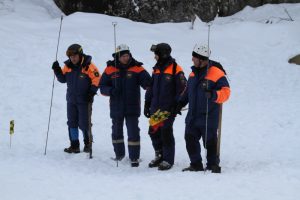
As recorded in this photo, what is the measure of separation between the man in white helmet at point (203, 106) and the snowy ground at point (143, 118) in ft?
1.35

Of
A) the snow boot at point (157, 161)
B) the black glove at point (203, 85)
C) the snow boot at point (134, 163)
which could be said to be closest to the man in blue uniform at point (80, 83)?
the snow boot at point (134, 163)

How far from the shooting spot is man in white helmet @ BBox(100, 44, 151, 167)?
8.53 m

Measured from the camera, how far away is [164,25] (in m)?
22.1

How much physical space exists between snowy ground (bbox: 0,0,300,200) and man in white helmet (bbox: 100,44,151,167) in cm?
61

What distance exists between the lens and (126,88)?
8.59 meters

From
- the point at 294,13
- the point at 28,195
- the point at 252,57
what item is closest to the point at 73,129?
the point at 28,195

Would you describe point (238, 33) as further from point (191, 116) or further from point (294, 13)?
point (191, 116)

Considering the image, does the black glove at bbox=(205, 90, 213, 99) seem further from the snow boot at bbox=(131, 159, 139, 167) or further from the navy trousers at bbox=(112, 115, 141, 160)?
the snow boot at bbox=(131, 159, 139, 167)

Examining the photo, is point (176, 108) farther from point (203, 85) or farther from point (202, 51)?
point (202, 51)

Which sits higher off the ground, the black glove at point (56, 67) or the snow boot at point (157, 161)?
the black glove at point (56, 67)

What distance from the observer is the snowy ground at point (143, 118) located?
6.38 metres

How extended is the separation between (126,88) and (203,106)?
5.11 ft

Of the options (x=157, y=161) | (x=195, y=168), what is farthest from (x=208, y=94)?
(x=157, y=161)

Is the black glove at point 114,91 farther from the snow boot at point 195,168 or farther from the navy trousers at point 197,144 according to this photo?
the snow boot at point 195,168
